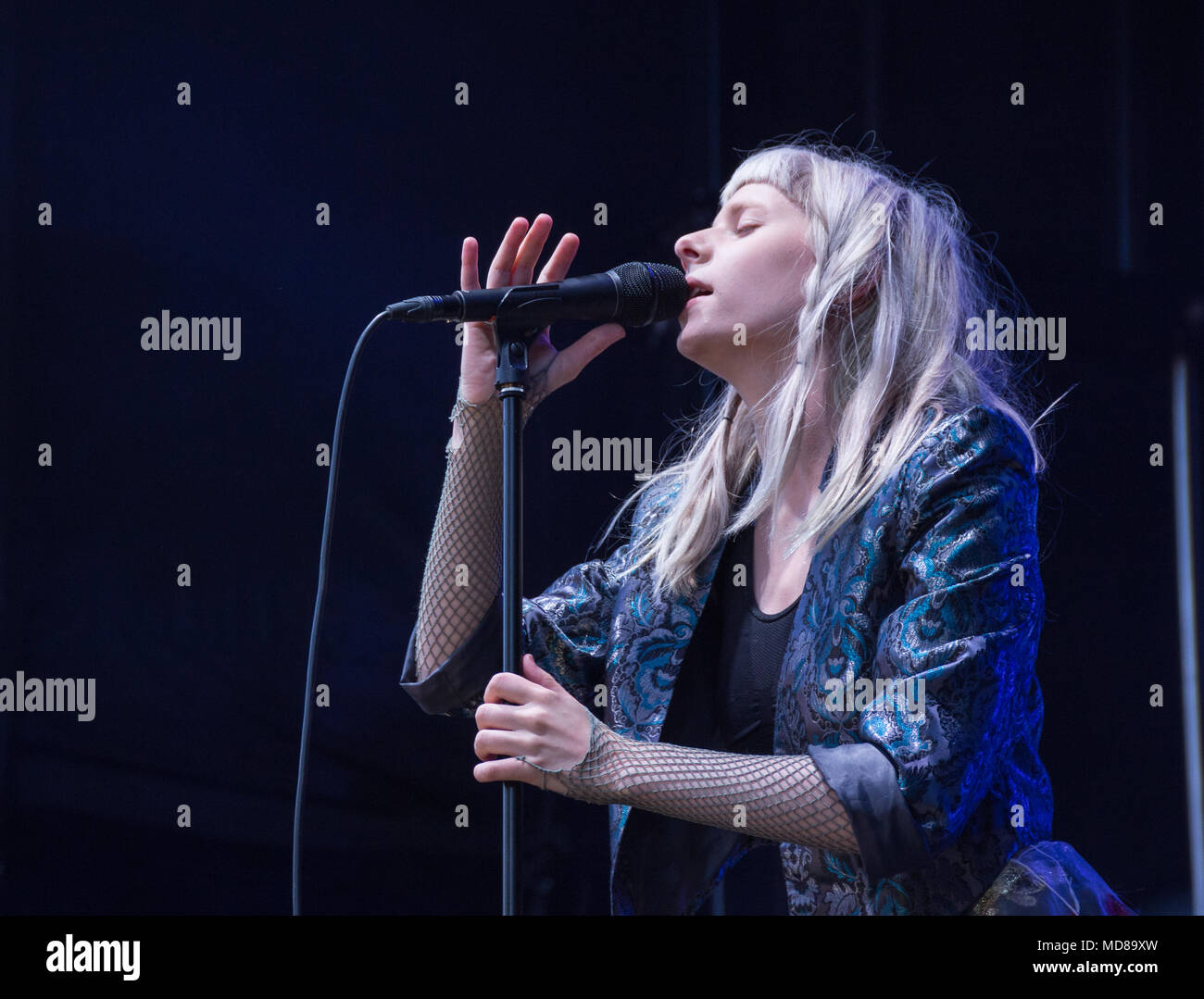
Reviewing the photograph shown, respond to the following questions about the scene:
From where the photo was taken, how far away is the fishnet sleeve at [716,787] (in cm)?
130

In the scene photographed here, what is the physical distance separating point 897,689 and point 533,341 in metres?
0.55

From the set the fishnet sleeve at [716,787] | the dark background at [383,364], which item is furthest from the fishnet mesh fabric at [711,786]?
the dark background at [383,364]

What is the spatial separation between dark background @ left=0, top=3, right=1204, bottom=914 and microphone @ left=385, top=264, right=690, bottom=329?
0.58 metres

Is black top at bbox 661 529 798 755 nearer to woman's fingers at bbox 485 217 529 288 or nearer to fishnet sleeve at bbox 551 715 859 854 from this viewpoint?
fishnet sleeve at bbox 551 715 859 854

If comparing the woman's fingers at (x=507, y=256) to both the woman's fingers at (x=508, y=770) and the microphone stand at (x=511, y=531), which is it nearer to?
the microphone stand at (x=511, y=531)

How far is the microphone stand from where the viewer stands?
4.12 feet

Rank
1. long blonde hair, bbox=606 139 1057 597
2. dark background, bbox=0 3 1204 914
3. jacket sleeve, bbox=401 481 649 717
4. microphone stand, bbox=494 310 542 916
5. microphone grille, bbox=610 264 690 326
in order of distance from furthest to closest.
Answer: dark background, bbox=0 3 1204 914
jacket sleeve, bbox=401 481 649 717
long blonde hair, bbox=606 139 1057 597
microphone grille, bbox=610 264 690 326
microphone stand, bbox=494 310 542 916

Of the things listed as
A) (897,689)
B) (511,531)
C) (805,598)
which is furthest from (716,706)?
(511,531)

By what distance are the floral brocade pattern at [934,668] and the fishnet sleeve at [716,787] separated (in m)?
0.09

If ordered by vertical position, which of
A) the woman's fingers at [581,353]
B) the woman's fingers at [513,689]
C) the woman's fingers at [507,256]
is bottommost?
the woman's fingers at [513,689]

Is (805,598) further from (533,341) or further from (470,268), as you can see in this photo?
(470,268)

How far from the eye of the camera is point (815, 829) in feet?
4.26

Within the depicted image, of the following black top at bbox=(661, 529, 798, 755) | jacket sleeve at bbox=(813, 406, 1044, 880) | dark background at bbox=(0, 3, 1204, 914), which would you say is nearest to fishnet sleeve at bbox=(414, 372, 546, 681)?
black top at bbox=(661, 529, 798, 755)

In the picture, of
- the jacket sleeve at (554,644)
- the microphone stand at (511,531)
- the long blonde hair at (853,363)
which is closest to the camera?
the microphone stand at (511,531)
